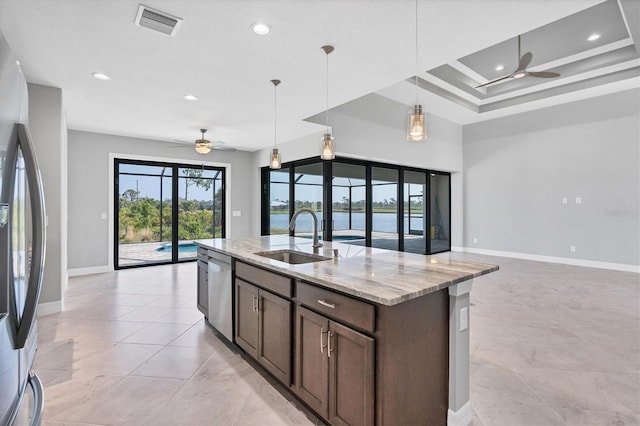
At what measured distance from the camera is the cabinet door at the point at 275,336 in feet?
6.52

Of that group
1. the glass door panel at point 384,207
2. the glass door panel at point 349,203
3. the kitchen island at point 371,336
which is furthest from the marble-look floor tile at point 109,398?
the glass door panel at point 384,207

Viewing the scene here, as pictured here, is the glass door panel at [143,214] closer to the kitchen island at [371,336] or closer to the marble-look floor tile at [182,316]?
the marble-look floor tile at [182,316]

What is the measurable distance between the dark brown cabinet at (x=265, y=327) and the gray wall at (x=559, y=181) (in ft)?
23.0

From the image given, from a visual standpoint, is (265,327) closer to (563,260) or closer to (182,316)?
(182,316)

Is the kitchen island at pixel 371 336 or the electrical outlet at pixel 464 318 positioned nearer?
the kitchen island at pixel 371 336

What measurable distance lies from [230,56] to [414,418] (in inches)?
122

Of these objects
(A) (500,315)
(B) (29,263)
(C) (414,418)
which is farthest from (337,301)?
(A) (500,315)

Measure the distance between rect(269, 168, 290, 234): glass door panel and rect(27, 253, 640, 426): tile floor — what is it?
9.63 ft

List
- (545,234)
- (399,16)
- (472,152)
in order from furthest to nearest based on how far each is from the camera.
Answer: (472,152) < (545,234) < (399,16)

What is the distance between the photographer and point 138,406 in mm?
2002

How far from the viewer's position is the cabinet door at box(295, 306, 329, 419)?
169 centimetres

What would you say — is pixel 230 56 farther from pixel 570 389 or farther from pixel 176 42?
pixel 570 389

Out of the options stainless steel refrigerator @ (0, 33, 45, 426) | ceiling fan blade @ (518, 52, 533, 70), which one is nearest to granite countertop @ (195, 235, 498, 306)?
stainless steel refrigerator @ (0, 33, 45, 426)

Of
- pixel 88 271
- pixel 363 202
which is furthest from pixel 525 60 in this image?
pixel 88 271
